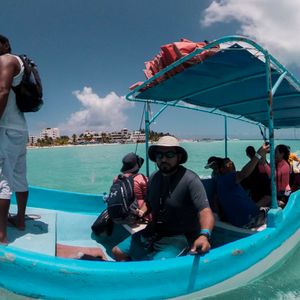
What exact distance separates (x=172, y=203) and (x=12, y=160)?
48.8 inches

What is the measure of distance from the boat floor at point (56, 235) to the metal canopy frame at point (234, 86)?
1.84 meters

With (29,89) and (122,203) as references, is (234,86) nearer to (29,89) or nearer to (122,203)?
(122,203)

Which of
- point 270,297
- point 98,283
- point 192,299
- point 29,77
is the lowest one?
point 270,297

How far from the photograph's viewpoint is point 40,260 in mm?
1828

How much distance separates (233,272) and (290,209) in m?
1.23

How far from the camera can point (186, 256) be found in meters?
2.09

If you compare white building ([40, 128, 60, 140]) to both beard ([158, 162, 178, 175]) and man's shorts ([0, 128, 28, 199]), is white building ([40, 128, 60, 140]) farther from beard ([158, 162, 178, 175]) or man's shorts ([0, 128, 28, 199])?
beard ([158, 162, 178, 175])

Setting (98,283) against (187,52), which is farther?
(187,52)

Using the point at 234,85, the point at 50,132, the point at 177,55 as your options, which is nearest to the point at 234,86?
the point at 234,85

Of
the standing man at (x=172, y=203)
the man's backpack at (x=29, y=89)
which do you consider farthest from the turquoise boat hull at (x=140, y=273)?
the man's backpack at (x=29, y=89)

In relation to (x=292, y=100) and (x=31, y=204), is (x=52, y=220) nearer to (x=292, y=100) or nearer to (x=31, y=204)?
(x=31, y=204)

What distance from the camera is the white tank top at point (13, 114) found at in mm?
2217

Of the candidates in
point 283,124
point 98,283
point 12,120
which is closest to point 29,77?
point 12,120

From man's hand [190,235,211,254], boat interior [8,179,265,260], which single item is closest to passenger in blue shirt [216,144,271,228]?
boat interior [8,179,265,260]
